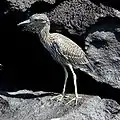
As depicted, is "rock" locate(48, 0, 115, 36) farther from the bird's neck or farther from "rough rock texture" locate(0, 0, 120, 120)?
the bird's neck

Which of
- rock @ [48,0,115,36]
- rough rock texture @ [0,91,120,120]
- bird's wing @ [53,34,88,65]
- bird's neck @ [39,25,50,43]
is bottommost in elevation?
rough rock texture @ [0,91,120,120]

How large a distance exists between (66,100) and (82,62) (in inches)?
14.2

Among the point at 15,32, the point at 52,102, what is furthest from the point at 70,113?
the point at 15,32

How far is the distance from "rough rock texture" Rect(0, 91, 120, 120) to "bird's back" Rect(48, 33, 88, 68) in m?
0.34

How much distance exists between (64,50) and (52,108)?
0.50 m

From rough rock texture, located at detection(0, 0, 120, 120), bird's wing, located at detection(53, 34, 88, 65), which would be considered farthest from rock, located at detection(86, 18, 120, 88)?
bird's wing, located at detection(53, 34, 88, 65)

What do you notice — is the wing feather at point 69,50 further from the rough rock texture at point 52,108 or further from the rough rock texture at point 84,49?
the rough rock texture at point 52,108

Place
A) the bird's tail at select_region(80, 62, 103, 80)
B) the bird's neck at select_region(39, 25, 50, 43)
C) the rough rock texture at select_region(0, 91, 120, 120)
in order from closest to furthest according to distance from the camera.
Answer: the rough rock texture at select_region(0, 91, 120, 120), the bird's neck at select_region(39, 25, 50, 43), the bird's tail at select_region(80, 62, 103, 80)

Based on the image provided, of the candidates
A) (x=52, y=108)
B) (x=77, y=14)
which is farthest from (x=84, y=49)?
(x=52, y=108)

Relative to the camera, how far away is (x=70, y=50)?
446cm

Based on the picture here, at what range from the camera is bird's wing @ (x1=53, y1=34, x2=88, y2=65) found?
442 cm

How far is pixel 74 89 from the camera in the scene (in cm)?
482

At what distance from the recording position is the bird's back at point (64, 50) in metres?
4.43

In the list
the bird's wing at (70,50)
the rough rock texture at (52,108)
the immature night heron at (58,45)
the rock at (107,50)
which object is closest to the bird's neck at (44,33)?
the immature night heron at (58,45)
